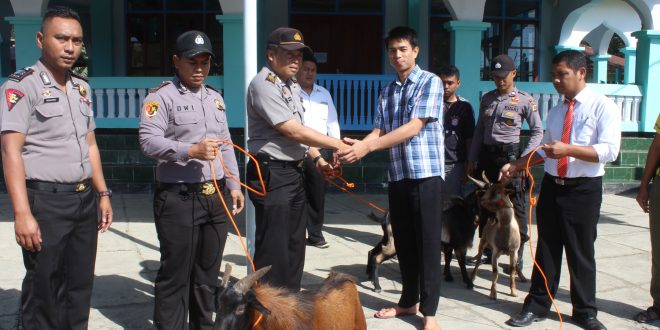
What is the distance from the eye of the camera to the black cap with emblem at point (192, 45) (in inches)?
128

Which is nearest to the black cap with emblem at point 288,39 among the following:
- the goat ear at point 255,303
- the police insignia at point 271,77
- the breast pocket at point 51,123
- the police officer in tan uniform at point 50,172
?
the police insignia at point 271,77

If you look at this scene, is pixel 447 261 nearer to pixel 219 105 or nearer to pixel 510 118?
pixel 510 118

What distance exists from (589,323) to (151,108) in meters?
3.17

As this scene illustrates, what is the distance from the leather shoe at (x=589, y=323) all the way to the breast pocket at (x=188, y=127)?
2851 mm

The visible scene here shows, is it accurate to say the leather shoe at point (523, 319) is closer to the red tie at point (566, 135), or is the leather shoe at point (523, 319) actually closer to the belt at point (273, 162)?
the red tie at point (566, 135)

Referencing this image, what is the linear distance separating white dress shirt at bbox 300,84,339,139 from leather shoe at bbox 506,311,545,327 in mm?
2601

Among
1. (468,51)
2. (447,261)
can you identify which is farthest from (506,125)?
(468,51)

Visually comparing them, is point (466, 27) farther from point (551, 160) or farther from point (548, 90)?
point (551, 160)

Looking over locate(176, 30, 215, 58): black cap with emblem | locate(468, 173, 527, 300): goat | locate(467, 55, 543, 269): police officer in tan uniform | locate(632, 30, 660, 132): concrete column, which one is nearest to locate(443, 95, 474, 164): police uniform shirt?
locate(467, 55, 543, 269): police officer in tan uniform

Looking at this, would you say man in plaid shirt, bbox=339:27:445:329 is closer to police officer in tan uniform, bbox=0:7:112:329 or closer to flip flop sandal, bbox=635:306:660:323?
flip flop sandal, bbox=635:306:660:323

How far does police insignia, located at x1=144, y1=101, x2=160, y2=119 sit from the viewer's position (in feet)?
10.6

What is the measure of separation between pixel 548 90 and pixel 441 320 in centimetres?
670

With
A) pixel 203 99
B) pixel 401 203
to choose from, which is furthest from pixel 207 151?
pixel 401 203

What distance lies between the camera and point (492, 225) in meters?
4.71
